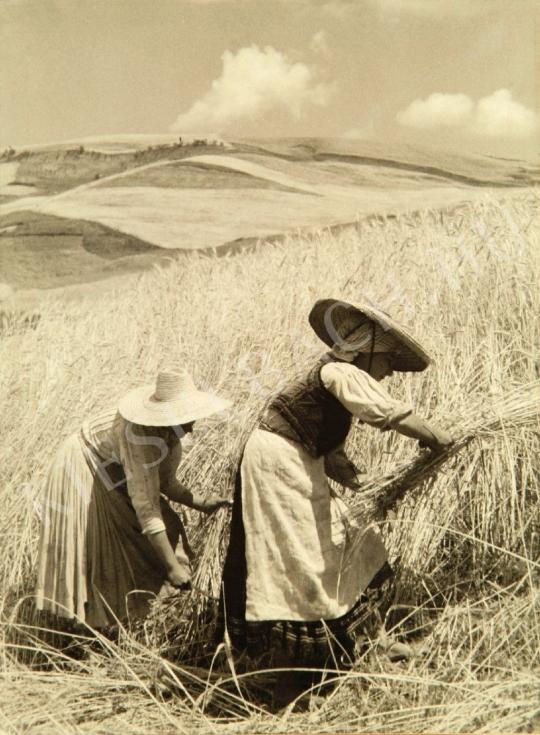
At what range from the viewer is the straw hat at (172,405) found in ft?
7.15

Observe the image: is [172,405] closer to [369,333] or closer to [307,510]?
[307,510]

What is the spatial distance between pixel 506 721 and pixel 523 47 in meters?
2.15

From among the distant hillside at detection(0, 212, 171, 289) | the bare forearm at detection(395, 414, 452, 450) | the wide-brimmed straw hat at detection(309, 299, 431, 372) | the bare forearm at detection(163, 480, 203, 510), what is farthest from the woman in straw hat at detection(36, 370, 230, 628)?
the distant hillside at detection(0, 212, 171, 289)

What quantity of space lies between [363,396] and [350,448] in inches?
33.3

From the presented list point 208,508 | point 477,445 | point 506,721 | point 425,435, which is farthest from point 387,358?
point 506,721

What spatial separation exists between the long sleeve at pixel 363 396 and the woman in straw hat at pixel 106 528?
535 mm

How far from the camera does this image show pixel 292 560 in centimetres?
211

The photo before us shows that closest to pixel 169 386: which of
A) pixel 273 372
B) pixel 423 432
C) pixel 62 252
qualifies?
pixel 423 432

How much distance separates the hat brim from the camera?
218 cm

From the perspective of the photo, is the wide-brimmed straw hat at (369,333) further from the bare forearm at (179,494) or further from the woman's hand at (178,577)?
the woman's hand at (178,577)

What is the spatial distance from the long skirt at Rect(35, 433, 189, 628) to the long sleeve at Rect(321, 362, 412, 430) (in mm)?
882

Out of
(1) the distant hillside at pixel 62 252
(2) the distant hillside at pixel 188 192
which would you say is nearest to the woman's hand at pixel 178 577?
(2) the distant hillside at pixel 188 192

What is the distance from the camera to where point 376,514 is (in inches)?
88.1

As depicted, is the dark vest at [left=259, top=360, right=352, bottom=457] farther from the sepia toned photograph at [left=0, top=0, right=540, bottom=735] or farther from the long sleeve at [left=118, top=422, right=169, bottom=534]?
the long sleeve at [left=118, top=422, right=169, bottom=534]
